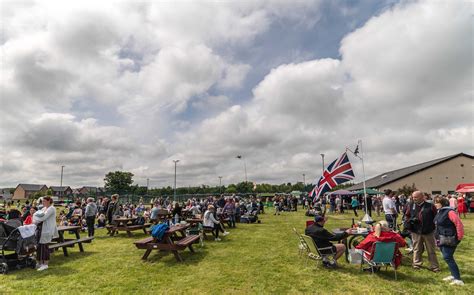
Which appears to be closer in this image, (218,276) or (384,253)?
(384,253)

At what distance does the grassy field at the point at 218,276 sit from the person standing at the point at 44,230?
0.90ft

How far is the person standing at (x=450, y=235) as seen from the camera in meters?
5.43

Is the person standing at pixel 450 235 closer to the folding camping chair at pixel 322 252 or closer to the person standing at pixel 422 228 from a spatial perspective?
the person standing at pixel 422 228

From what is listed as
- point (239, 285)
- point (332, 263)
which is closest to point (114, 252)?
point (239, 285)

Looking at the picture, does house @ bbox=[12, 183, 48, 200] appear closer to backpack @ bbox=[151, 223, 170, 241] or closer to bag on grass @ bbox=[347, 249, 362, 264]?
backpack @ bbox=[151, 223, 170, 241]

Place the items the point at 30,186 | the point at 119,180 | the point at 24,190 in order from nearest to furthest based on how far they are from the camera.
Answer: the point at 119,180 → the point at 24,190 → the point at 30,186

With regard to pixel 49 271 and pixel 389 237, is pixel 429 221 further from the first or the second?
pixel 49 271

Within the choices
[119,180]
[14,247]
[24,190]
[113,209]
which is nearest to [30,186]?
[24,190]

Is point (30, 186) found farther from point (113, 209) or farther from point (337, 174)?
point (337, 174)

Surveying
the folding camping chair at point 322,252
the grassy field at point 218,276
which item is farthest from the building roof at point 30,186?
the folding camping chair at point 322,252

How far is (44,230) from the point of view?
6.80 m

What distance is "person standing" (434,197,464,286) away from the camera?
17.8 ft

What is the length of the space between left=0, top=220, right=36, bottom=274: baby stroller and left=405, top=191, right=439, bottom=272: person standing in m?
8.77

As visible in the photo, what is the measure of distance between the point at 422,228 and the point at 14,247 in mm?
9178
